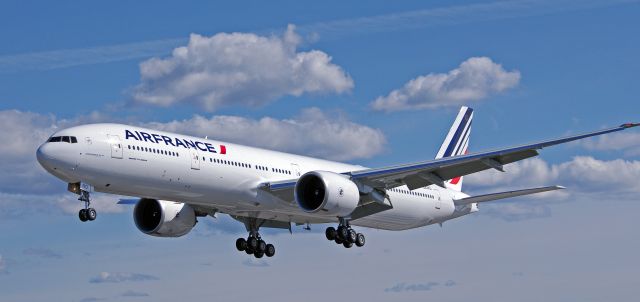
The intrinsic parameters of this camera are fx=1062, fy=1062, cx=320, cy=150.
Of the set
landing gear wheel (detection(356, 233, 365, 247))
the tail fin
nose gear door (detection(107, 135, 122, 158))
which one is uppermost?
the tail fin

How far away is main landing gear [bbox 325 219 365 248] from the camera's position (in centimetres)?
5556

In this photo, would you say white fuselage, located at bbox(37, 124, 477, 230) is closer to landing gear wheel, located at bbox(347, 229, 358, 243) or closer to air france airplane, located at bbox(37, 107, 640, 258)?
air france airplane, located at bbox(37, 107, 640, 258)

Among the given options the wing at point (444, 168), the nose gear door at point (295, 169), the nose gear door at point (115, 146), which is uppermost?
the nose gear door at point (295, 169)

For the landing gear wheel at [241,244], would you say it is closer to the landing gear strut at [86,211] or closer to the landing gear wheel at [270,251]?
the landing gear wheel at [270,251]

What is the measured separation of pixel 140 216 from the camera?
5806 cm

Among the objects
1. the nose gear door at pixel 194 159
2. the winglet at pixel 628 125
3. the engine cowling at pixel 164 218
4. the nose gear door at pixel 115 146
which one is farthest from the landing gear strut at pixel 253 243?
the winglet at pixel 628 125

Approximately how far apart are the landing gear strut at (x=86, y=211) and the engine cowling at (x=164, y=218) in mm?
10788

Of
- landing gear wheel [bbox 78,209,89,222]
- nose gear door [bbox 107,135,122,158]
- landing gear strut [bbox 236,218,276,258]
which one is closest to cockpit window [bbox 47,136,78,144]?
nose gear door [bbox 107,135,122,158]

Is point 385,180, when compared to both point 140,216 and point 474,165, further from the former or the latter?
point 140,216

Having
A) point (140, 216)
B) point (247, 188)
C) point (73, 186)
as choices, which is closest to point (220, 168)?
point (247, 188)

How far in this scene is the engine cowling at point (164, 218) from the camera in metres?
56.7

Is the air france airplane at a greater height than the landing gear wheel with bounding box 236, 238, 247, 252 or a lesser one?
greater

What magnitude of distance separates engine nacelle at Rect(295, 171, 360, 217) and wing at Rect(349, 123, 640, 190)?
1.69m

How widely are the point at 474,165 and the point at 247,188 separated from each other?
11.0 metres
